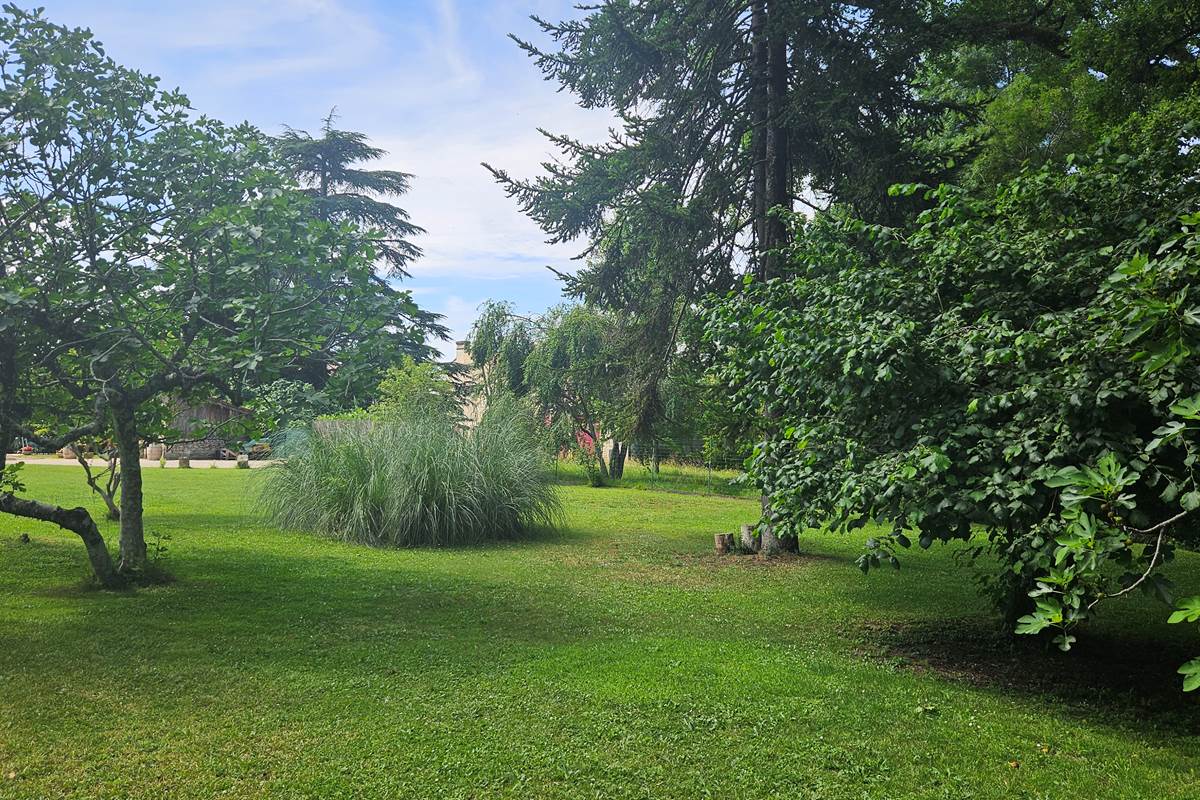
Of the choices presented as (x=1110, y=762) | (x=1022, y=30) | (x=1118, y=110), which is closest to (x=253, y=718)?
(x=1110, y=762)

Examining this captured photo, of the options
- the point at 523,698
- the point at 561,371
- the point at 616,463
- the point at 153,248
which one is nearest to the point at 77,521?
the point at 153,248

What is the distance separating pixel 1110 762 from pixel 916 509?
142 cm

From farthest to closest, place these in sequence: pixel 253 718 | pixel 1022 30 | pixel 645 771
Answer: pixel 1022 30 → pixel 253 718 → pixel 645 771

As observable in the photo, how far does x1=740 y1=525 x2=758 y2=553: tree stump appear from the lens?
10.0m

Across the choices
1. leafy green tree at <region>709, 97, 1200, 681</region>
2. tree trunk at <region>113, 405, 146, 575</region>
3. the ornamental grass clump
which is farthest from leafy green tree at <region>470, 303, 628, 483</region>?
leafy green tree at <region>709, 97, 1200, 681</region>

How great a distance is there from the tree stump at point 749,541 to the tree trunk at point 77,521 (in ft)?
22.4

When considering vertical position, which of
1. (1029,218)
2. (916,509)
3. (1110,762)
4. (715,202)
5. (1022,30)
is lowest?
(1110,762)

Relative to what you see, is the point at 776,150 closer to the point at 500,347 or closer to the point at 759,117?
the point at 759,117

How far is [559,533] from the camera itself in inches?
443

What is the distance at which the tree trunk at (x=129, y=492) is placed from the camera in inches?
256

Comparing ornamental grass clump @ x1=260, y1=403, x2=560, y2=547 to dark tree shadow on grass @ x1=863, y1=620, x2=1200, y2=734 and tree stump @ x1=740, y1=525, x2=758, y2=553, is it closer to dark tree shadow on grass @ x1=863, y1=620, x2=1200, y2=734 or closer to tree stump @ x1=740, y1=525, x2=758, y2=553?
tree stump @ x1=740, y1=525, x2=758, y2=553

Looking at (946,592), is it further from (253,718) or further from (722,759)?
(253,718)

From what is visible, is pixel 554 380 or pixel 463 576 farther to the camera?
pixel 554 380

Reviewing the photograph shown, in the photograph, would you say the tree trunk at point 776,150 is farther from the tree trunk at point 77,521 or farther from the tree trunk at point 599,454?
the tree trunk at point 599,454
